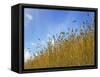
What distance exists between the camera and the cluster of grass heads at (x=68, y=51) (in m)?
2.88

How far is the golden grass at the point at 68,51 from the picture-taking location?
2879mm

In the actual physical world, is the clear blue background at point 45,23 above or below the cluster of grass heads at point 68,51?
above

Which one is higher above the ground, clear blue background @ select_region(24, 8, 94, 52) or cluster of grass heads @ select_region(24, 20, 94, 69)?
clear blue background @ select_region(24, 8, 94, 52)

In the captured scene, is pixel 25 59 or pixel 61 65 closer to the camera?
pixel 25 59

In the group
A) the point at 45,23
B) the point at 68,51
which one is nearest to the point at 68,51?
the point at 68,51

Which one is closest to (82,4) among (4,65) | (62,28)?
(62,28)

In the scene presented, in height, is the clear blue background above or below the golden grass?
above

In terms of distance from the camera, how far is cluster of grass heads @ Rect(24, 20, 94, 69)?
2.88m

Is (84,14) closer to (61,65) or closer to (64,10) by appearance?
(64,10)

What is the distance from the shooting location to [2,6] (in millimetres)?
2787

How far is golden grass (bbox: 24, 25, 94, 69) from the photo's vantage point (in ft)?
9.45

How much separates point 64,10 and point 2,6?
63 centimetres

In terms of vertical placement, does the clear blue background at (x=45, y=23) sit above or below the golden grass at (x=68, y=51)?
above

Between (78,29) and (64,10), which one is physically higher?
(64,10)
